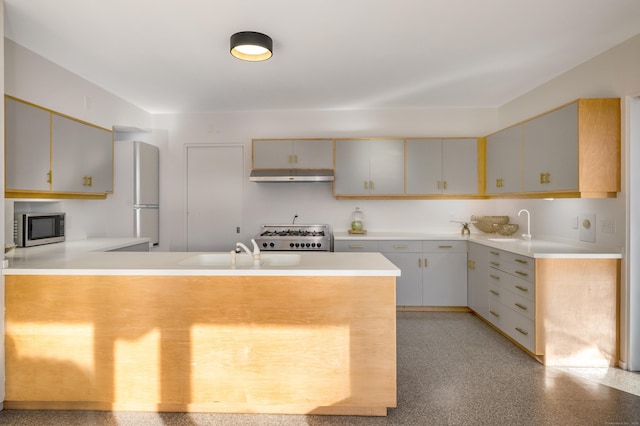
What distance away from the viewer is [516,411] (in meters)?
2.21

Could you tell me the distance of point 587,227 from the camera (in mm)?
3127

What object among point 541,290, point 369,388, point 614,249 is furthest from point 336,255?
point 614,249

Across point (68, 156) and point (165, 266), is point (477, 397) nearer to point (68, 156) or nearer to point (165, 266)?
point (165, 266)

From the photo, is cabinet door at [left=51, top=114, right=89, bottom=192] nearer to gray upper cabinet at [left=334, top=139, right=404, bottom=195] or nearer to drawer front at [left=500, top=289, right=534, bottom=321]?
gray upper cabinet at [left=334, top=139, right=404, bottom=195]

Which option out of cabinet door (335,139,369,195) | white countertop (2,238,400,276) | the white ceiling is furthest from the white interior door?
white countertop (2,238,400,276)

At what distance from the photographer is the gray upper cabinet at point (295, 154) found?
178 inches

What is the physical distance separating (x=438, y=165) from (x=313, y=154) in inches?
63.9

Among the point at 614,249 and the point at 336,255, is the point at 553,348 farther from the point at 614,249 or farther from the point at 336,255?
the point at 336,255

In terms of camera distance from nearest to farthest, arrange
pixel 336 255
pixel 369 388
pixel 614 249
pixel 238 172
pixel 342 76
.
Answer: pixel 369 388, pixel 336 255, pixel 614 249, pixel 342 76, pixel 238 172

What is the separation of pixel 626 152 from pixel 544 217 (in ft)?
3.84

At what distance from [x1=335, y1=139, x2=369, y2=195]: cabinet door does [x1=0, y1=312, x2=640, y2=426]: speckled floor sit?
6.75 feet

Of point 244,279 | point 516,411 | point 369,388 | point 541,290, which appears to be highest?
point 244,279

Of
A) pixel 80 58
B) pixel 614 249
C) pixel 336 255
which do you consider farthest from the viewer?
pixel 80 58

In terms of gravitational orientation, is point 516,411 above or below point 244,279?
below
